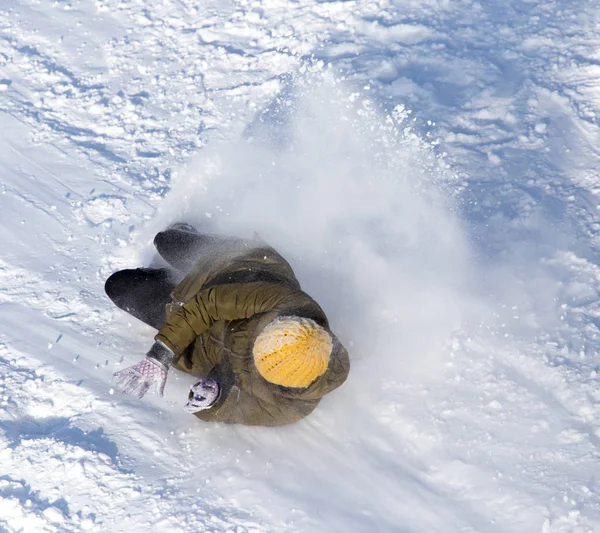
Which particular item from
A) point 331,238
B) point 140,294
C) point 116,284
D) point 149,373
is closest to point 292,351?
point 149,373

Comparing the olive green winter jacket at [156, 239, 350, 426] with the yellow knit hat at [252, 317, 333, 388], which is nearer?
the yellow knit hat at [252, 317, 333, 388]

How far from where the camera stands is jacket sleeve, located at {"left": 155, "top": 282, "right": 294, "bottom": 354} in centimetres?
368

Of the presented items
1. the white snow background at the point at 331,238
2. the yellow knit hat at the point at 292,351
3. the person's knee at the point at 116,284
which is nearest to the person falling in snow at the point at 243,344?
the yellow knit hat at the point at 292,351

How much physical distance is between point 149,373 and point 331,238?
6.91ft

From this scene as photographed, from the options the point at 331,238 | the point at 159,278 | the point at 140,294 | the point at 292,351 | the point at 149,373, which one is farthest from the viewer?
the point at 331,238

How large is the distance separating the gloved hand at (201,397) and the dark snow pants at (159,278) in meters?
0.80

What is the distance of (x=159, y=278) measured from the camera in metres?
4.55

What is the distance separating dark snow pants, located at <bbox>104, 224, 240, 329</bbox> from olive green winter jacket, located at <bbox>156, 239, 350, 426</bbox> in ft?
1.16

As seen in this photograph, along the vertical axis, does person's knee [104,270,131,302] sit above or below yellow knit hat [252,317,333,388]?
below

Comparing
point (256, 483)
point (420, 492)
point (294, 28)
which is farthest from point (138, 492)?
point (294, 28)

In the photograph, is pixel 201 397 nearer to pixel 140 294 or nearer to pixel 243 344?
pixel 243 344

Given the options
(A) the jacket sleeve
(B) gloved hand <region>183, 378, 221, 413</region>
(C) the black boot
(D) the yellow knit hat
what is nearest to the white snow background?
(C) the black boot

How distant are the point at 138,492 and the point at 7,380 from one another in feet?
3.75

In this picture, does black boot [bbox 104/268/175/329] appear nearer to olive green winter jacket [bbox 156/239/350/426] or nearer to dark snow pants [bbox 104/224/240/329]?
dark snow pants [bbox 104/224/240/329]
